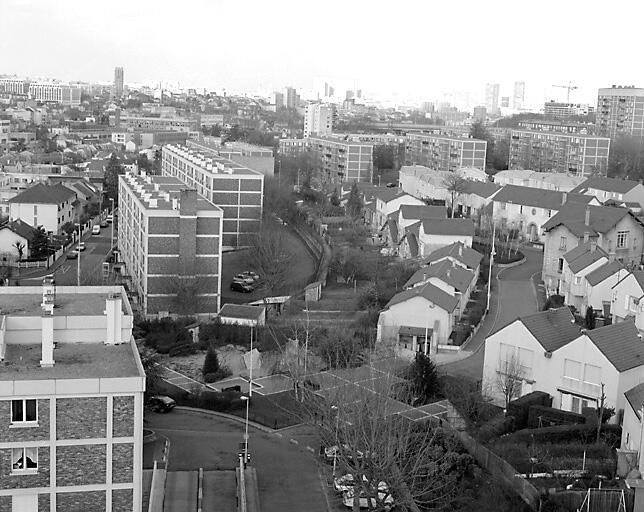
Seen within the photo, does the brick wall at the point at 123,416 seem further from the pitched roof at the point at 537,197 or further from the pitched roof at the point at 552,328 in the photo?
the pitched roof at the point at 537,197

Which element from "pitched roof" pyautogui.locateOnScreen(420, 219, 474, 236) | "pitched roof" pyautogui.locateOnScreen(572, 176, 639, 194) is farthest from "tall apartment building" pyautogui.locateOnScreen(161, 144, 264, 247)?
"pitched roof" pyautogui.locateOnScreen(572, 176, 639, 194)

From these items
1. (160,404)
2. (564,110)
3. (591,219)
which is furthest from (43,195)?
(564,110)

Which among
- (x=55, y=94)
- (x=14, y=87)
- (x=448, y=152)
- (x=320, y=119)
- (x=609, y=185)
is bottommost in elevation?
(x=609, y=185)

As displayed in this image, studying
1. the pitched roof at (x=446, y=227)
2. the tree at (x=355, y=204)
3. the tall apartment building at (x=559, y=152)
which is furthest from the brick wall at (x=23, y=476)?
the tall apartment building at (x=559, y=152)

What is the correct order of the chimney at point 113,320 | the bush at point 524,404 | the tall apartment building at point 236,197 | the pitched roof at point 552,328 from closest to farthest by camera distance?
the chimney at point 113,320
the bush at point 524,404
the pitched roof at point 552,328
the tall apartment building at point 236,197

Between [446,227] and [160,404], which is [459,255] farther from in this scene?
[160,404]

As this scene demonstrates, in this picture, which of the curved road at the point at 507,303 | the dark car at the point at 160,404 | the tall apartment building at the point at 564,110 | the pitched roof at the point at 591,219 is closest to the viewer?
the dark car at the point at 160,404

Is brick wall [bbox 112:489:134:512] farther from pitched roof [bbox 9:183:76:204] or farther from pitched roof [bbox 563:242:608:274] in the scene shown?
pitched roof [bbox 9:183:76:204]
